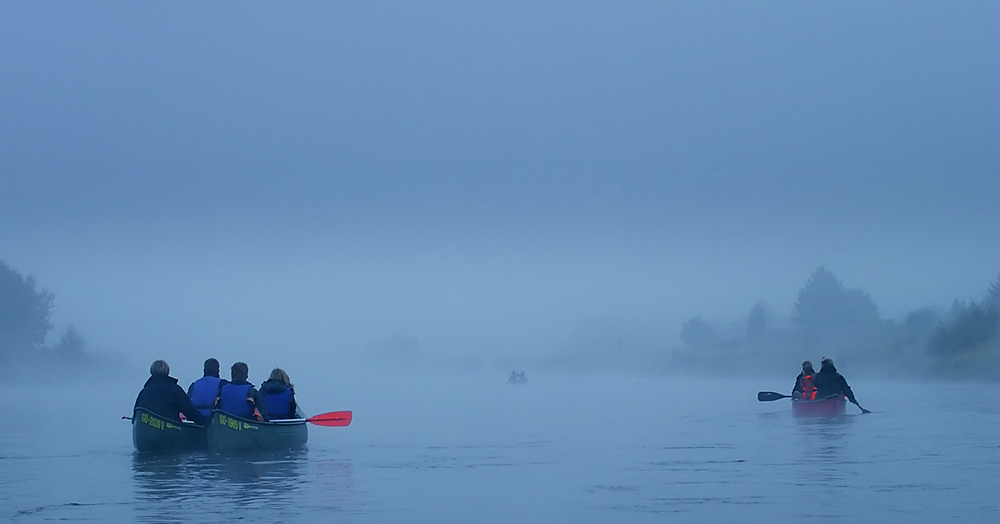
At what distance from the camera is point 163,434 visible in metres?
22.4

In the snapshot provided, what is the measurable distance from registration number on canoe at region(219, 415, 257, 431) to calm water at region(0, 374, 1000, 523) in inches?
25.4

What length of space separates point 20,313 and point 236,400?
87417 millimetres

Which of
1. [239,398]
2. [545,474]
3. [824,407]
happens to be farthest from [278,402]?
[824,407]

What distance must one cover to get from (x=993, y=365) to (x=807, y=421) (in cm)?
4488

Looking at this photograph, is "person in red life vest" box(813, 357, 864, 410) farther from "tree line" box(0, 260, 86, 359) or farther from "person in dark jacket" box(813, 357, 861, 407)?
"tree line" box(0, 260, 86, 359)

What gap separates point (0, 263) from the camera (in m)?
104

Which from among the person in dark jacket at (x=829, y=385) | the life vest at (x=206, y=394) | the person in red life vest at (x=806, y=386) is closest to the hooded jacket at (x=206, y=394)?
the life vest at (x=206, y=394)

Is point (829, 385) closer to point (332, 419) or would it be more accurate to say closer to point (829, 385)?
point (829, 385)

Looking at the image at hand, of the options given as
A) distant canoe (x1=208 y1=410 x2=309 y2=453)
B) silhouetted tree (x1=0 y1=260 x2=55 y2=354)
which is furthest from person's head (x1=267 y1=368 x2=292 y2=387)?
silhouetted tree (x1=0 y1=260 x2=55 y2=354)

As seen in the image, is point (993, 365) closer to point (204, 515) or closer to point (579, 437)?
point (579, 437)

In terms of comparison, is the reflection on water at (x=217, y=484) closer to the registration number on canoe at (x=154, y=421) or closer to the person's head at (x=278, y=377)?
the registration number on canoe at (x=154, y=421)

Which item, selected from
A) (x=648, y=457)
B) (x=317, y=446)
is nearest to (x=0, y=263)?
(x=317, y=446)

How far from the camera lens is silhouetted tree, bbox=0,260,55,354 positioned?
101625mm

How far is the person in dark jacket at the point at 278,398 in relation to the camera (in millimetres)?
23656
